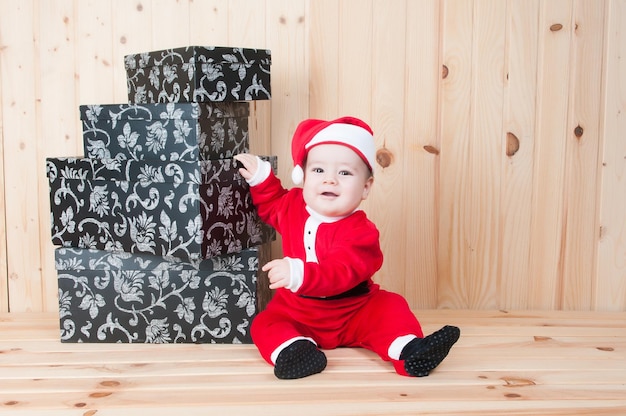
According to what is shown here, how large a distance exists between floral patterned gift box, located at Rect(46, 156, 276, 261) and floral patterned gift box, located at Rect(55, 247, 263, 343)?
33mm

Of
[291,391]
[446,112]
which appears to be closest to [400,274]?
[446,112]

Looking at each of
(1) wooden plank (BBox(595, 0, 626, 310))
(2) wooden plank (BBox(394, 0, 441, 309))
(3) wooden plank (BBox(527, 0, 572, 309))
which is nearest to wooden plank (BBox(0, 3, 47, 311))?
(2) wooden plank (BBox(394, 0, 441, 309))

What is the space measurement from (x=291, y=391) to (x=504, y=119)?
96 cm

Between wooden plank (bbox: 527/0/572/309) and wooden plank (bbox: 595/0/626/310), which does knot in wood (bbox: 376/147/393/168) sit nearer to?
wooden plank (bbox: 527/0/572/309)

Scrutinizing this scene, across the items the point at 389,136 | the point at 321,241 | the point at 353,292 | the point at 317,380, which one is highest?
the point at 389,136

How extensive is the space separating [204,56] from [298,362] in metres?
0.65

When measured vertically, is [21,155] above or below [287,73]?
below

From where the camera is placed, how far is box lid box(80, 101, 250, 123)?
1482 millimetres

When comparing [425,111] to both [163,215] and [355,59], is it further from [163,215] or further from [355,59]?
[163,215]

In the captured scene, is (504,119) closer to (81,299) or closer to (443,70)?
(443,70)

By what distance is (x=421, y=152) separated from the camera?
1846 mm

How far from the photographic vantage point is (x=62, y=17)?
5.88ft

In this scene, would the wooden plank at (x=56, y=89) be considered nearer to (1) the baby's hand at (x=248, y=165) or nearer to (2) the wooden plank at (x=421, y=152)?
(1) the baby's hand at (x=248, y=165)

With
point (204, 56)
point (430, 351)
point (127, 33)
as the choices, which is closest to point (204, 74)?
point (204, 56)
